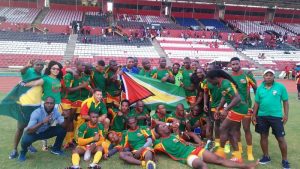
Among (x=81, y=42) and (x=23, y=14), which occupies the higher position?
(x=23, y=14)

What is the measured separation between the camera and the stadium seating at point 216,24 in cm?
3890

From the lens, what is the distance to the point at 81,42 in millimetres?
30375

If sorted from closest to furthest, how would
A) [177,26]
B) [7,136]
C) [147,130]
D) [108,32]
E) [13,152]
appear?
1. [13,152]
2. [147,130]
3. [7,136]
4. [108,32]
5. [177,26]

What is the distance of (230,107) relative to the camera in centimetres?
570

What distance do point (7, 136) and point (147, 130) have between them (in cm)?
334

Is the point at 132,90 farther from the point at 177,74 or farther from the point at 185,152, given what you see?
the point at 185,152

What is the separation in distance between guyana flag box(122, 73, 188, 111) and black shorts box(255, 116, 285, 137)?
7.55 ft

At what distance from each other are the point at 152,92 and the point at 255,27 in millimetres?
36532

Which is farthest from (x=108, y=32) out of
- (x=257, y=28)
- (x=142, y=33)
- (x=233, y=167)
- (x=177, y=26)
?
(x=233, y=167)

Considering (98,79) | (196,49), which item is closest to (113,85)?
(98,79)

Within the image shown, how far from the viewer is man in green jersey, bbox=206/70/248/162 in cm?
573

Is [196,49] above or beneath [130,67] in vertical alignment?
above

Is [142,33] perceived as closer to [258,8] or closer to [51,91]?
[258,8]

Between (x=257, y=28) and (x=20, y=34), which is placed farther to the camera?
(x=257, y=28)
